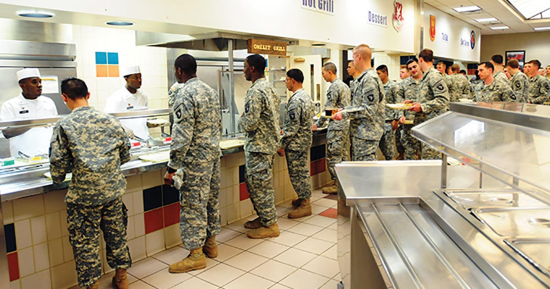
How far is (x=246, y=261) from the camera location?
357 cm

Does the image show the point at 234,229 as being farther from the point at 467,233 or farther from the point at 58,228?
the point at 467,233

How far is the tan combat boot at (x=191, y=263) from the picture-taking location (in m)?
3.37

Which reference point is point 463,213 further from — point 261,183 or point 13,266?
point 13,266

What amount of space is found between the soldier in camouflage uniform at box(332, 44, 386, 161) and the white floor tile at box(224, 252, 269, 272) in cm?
163

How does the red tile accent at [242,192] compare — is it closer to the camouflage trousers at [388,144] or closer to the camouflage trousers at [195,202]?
the camouflage trousers at [195,202]

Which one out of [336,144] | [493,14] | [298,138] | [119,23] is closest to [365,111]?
[298,138]

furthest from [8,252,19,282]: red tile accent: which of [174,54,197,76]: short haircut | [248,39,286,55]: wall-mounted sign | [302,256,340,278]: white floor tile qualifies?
[248,39,286,55]: wall-mounted sign

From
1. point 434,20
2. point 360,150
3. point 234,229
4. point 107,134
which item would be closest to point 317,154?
point 360,150

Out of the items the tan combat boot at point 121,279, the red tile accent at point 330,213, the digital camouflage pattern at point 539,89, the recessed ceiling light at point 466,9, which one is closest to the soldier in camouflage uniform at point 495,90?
the red tile accent at point 330,213

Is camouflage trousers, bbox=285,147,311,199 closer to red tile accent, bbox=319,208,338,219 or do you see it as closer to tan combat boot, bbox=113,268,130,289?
red tile accent, bbox=319,208,338,219

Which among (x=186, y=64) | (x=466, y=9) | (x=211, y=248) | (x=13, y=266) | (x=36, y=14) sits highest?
(x=466, y=9)

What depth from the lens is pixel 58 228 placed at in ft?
10.0

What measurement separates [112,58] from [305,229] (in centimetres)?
334

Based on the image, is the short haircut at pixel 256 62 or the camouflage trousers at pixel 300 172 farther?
the camouflage trousers at pixel 300 172
